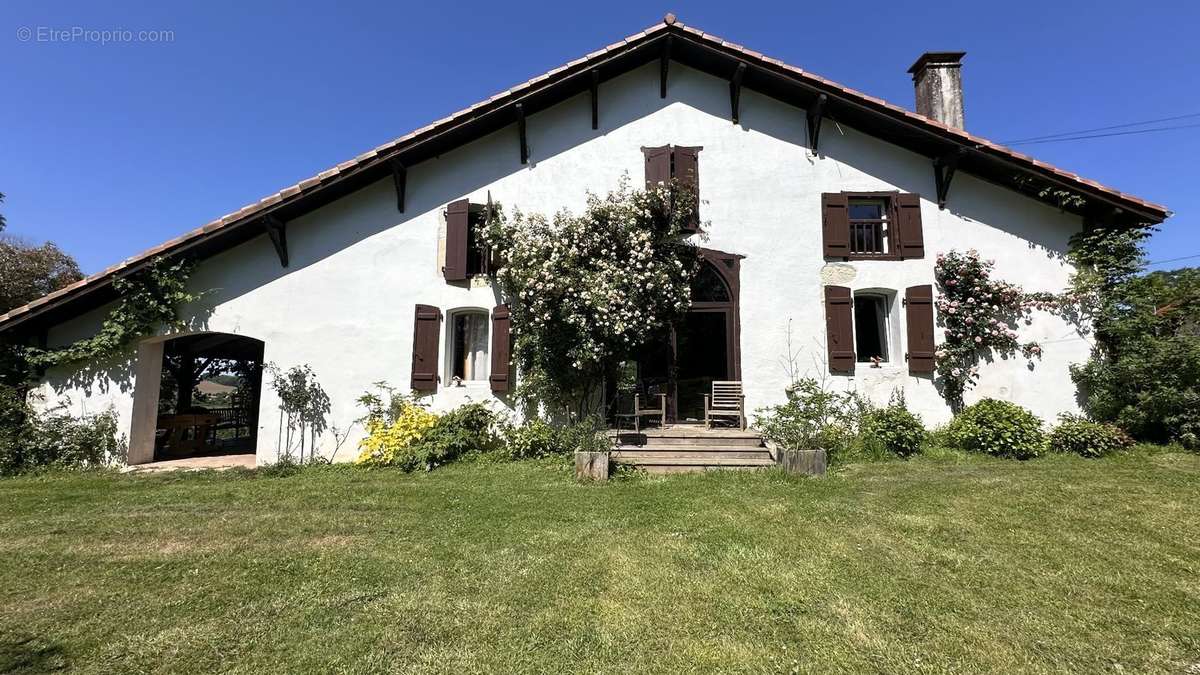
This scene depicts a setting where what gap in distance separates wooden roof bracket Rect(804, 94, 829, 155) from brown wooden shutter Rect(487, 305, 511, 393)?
6863 mm

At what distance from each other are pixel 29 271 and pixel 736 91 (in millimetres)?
22575

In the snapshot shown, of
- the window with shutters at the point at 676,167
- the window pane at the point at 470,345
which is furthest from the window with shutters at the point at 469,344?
the window with shutters at the point at 676,167

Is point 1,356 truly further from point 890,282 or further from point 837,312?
point 890,282

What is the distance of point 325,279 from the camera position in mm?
9711

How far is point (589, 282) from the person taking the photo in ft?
28.2

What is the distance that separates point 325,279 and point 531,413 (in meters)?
4.67

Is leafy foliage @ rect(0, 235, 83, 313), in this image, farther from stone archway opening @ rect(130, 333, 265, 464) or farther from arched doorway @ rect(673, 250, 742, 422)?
arched doorway @ rect(673, 250, 742, 422)

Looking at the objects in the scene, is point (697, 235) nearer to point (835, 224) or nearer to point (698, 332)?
point (698, 332)

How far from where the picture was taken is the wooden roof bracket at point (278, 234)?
929cm

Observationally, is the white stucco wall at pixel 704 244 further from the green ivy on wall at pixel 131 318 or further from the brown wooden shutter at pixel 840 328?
the green ivy on wall at pixel 131 318

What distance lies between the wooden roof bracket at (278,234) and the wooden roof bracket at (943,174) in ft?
40.9

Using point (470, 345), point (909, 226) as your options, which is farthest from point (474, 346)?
point (909, 226)

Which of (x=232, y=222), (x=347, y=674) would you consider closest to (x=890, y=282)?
(x=347, y=674)

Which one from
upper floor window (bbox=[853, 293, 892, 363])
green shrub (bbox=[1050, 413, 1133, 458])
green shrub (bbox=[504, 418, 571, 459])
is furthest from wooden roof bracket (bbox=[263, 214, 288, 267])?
green shrub (bbox=[1050, 413, 1133, 458])
